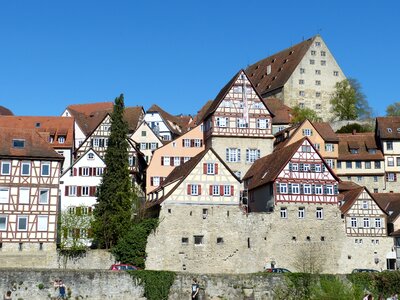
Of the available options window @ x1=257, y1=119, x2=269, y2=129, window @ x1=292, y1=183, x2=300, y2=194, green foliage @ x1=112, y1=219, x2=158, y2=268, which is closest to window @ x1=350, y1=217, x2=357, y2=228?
window @ x1=292, y1=183, x2=300, y2=194

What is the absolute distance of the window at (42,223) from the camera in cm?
5509

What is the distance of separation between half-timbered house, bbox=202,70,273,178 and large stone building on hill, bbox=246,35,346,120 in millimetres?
33464

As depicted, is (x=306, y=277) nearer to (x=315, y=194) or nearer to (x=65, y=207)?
(x=315, y=194)

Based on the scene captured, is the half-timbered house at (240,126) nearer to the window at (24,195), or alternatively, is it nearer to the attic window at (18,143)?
the attic window at (18,143)

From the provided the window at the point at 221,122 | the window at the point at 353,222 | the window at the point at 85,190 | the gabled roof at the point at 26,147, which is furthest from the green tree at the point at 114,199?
the window at the point at 353,222

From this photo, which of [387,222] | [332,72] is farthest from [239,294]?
[332,72]

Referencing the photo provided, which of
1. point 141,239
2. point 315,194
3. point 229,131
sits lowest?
point 141,239

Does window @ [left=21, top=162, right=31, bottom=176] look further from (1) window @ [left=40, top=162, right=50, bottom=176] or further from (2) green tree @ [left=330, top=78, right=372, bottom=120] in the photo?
(2) green tree @ [left=330, top=78, right=372, bottom=120]

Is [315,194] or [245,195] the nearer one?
[315,194]

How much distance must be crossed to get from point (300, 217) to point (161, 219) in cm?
1150

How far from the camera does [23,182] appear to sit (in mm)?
55438

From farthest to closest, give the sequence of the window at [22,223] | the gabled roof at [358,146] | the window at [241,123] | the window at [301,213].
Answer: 1. the gabled roof at [358,146]
2. the window at [241,123]
3. the window at [301,213]
4. the window at [22,223]

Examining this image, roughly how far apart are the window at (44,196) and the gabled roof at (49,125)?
1900 cm

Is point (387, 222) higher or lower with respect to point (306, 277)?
higher
